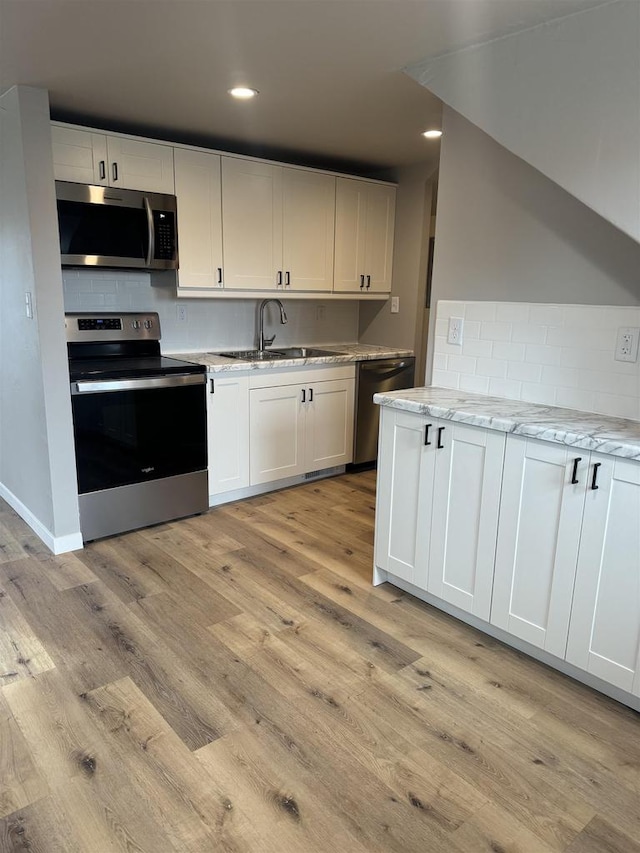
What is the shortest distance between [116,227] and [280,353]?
58.8 inches

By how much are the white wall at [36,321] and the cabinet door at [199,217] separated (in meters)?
0.85

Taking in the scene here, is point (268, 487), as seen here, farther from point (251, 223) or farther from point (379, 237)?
point (379, 237)

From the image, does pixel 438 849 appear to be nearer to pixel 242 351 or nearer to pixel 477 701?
pixel 477 701

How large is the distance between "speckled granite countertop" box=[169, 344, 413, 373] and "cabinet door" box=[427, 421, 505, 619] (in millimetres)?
1561

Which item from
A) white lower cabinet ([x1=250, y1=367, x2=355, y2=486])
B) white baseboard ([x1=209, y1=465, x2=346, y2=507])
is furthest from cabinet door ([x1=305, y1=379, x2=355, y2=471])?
white baseboard ([x1=209, y1=465, x2=346, y2=507])

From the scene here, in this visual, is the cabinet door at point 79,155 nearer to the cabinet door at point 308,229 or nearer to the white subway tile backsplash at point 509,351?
the cabinet door at point 308,229

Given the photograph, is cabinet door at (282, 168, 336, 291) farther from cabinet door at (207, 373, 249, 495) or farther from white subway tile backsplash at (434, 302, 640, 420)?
white subway tile backsplash at (434, 302, 640, 420)

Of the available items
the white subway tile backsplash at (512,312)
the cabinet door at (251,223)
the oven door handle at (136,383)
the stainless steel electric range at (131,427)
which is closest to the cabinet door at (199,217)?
the cabinet door at (251,223)

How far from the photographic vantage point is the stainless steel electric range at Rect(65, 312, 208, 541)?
3047mm

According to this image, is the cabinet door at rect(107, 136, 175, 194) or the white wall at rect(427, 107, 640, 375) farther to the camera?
the cabinet door at rect(107, 136, 175, 194)

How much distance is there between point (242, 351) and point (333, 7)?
8.39ft

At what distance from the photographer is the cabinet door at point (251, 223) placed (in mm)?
3680

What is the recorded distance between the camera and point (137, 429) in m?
3.17

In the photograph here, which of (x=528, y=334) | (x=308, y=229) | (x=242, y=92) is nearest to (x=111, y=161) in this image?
(x=242, y=92)
